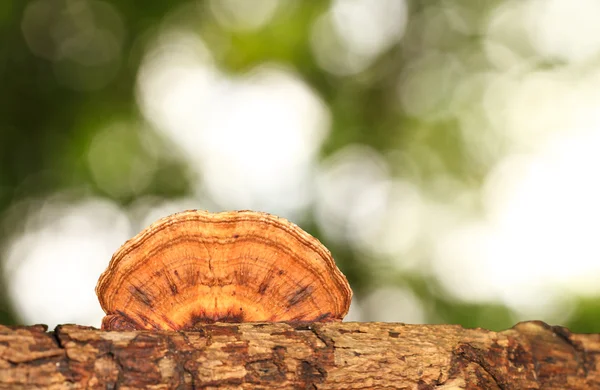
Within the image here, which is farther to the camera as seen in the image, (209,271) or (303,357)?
(209,271)

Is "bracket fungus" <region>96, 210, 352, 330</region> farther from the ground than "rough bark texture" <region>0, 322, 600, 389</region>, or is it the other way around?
"bracket fungus" <region>96, 210, 352, 330</region>

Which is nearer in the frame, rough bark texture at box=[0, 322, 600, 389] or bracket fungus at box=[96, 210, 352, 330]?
rough bark texture at box=[0, 322, 600, 389]

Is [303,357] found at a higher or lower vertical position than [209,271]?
lower

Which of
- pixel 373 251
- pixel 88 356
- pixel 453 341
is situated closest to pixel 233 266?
pixel 88 356

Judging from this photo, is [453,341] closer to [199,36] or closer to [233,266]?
[233,266]

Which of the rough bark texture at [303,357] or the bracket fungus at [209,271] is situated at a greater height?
the bracket fungus at [209,271]
